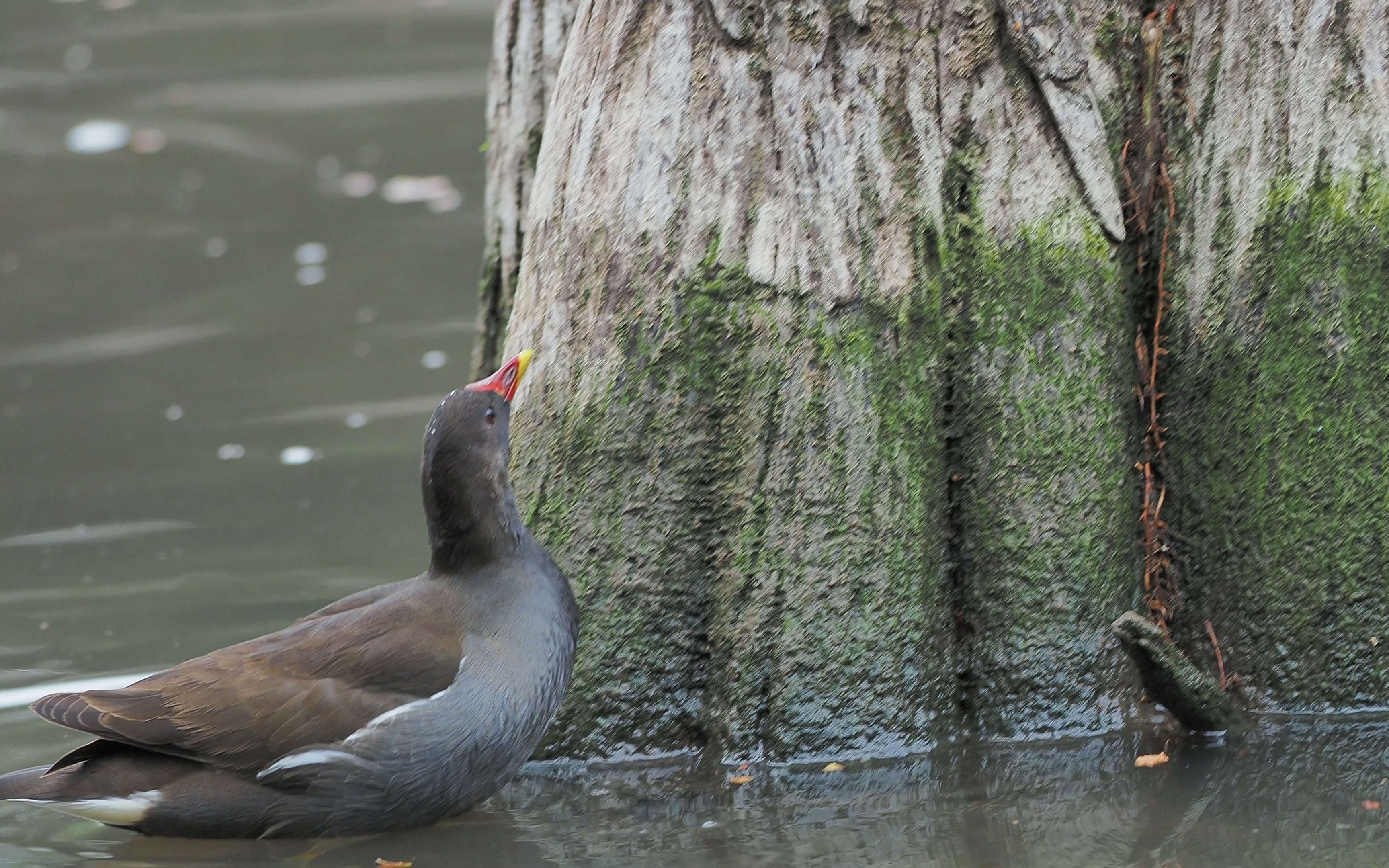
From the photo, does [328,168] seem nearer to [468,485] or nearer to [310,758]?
[468,485]

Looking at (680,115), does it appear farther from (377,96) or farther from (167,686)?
(377,96)

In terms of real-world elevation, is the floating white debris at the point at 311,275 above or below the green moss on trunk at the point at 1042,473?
above

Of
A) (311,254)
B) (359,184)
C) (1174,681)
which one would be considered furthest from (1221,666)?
(359,184)

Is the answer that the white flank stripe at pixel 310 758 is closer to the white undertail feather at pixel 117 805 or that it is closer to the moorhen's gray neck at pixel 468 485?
the white undertail feather at pixel 117 805

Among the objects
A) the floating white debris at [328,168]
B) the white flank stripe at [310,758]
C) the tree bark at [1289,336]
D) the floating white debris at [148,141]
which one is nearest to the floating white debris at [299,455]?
the white flank stripe at [310,758]

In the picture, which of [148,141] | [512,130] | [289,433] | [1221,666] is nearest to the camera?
[1221,666]

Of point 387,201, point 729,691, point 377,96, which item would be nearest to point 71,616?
point 729,691

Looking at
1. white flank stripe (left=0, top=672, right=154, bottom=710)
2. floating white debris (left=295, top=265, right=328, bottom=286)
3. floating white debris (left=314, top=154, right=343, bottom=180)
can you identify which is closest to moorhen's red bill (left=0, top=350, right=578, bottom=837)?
white flank stripe (left=0, top=672, right=154, bottom=710)

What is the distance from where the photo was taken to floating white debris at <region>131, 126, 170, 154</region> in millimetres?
12328

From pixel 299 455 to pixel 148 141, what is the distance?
5.62 meters

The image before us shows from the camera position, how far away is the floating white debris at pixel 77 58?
45.4 feet

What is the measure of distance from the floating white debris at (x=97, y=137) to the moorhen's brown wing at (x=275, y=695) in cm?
855

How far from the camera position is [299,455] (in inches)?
305

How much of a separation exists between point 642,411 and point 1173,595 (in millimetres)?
1659
